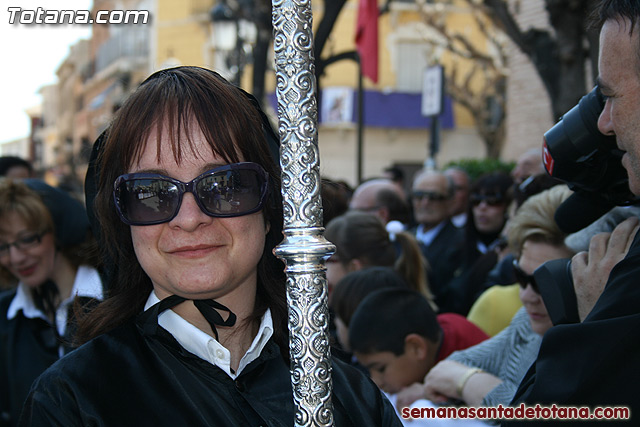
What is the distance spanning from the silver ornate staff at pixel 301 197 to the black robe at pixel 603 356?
0.60 meters

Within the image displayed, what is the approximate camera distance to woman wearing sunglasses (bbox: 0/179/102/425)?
3.73m

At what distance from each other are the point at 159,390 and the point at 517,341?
192 cm

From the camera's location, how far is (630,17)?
1681 millimetres

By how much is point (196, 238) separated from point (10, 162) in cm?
602

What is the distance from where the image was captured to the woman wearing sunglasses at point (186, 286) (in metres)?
1.70

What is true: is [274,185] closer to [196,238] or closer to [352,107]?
[196,238]

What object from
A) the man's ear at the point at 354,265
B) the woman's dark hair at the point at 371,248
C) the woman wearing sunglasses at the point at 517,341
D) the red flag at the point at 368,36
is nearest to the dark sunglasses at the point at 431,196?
the red flag at the point at 368,36

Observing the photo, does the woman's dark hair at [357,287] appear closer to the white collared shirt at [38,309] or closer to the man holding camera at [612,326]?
the white collared shirt at [38,309]

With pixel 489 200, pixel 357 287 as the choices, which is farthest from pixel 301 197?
pixel 489 200

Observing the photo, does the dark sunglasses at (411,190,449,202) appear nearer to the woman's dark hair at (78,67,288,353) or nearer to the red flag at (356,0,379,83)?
the red flag at (356,0,379,83)

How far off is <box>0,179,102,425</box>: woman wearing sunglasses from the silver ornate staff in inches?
98.6

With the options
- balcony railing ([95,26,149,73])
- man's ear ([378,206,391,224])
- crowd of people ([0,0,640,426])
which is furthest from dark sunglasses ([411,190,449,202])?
balcony railing ([95,26,149,73])

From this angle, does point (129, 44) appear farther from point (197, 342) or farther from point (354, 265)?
point (197, 342)

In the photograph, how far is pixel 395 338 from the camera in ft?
11.7
